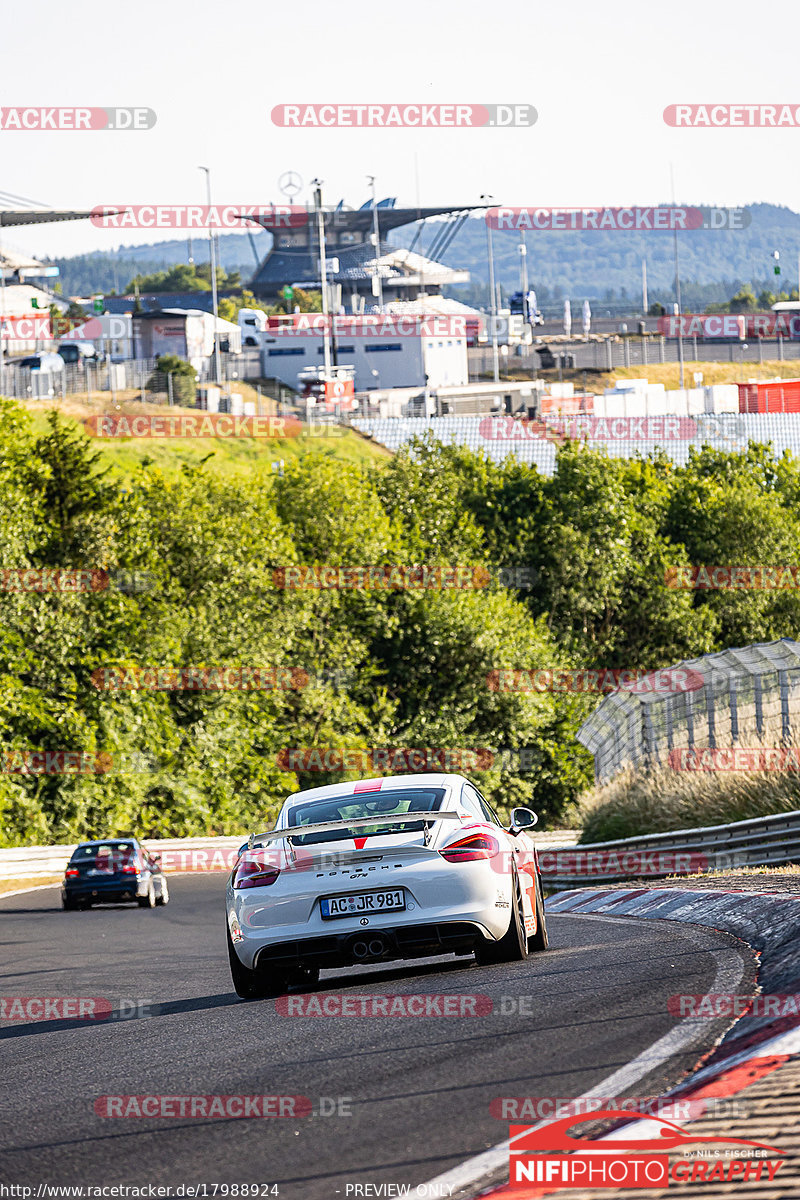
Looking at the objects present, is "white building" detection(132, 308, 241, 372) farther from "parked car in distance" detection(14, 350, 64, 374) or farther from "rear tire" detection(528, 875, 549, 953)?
"rear tire" detection(528, 875, 549, 953)

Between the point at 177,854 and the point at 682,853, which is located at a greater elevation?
the point at 682,853

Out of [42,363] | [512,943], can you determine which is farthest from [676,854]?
[42,363]

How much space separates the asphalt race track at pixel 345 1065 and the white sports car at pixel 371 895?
274mm

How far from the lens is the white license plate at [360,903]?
31.3 ft

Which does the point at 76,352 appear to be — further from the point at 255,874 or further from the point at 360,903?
the point at 360,903

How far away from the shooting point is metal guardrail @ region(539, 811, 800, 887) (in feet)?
56.5

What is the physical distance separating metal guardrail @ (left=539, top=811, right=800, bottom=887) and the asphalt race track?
212 inches

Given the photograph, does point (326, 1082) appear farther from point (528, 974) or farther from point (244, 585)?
point (244, 585)

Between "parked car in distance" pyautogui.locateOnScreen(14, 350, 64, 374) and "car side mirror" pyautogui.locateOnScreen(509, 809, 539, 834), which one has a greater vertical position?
"parked car in distance" pyautogui.locateOnScreen(14, 350, 64, 374)

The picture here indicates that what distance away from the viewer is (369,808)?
10422 mm

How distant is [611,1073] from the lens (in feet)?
20.4

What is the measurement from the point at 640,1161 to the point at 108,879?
72.4ft

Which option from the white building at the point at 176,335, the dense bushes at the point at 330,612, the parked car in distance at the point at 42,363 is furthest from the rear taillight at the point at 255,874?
the white building at the point at 176,335

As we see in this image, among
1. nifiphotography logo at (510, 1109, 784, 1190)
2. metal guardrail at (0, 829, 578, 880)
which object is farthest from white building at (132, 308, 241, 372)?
nifiphotography logo at (510, 1109, 784, 1190)
